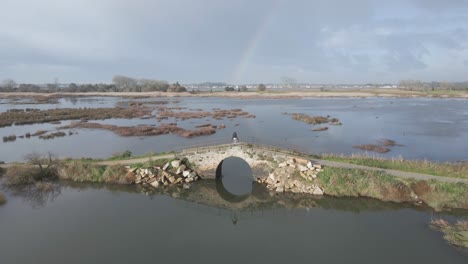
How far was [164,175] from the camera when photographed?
82.5 feet

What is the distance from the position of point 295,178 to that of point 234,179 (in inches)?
235

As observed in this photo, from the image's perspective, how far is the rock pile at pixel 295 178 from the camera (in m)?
22.9

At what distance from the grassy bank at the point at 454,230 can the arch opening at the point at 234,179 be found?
12.7 m

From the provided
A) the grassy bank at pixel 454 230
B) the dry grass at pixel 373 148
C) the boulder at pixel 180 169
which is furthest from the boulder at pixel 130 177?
the dry grass at pixel 373 148

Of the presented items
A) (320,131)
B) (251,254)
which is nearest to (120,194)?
(251,254)

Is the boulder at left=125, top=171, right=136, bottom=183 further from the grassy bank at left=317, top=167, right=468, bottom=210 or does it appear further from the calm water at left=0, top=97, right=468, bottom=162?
the grassy bank at left=317, top=167, right=468, bottom=210

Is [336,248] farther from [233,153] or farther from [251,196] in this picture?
[233,153]

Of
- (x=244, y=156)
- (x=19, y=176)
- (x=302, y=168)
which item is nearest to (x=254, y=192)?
(x=244, y=156)

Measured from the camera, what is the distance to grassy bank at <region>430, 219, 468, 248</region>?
52.9ft

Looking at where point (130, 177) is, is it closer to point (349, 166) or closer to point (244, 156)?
point (244, 156)

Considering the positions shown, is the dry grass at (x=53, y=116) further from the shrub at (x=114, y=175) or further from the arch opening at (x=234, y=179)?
the arch opening at (x=234, y=179)

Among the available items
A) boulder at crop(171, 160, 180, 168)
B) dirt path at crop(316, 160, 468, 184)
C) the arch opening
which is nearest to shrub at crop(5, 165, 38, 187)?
boulder at crop(171, 160, 180, 168)

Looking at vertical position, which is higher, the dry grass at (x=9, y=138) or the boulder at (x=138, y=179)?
the dry grass at (x=9, y=138)

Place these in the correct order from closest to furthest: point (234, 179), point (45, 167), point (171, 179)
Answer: point (171, 179), point (45, 167), point (234, 179)
